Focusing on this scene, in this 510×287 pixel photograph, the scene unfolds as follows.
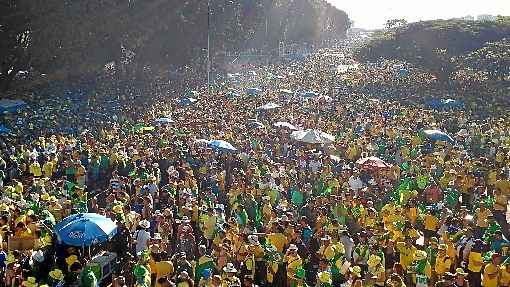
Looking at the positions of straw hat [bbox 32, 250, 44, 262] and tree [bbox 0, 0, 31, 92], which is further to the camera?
tree [bbox 0, 0, 31, 92]

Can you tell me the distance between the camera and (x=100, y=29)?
35.7m

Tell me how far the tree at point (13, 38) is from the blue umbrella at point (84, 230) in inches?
868

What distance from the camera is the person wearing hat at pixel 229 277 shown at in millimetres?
8222

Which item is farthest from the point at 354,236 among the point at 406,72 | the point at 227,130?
the point at 406,72

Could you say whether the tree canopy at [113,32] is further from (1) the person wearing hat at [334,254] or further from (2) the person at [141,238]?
(1) the person wearing hat at [334,254]

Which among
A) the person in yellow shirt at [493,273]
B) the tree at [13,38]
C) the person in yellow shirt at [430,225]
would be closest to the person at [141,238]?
the person in yellow shirt at [430,225]

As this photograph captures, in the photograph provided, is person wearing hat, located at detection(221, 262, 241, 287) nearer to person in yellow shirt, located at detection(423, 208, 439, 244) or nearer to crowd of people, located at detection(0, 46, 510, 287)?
crowd of people, located at detection(0, 46, 510, 287)

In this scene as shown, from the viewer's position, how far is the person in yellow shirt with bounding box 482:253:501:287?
28.2 ft

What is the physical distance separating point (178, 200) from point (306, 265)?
4040 mm

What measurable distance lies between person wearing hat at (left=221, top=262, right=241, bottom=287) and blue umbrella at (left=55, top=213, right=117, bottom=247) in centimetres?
220

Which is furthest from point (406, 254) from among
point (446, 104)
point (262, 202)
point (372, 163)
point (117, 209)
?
point (446, 104)

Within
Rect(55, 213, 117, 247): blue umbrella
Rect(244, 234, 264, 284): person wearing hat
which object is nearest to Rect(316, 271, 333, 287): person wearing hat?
Rect(244, 234, 264, 284): person wearing hat

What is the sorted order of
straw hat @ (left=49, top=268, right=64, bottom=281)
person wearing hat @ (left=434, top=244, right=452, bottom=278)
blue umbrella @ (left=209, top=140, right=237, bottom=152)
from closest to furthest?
straw hat @ (left=49, top=268, right=64, bottom=281), person wearing hat @ (left=434, top=244, right=452, bottom=278), blue umbrella @ (left=209, top=140, right=237, bottom=152)

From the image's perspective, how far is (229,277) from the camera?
848 cm
